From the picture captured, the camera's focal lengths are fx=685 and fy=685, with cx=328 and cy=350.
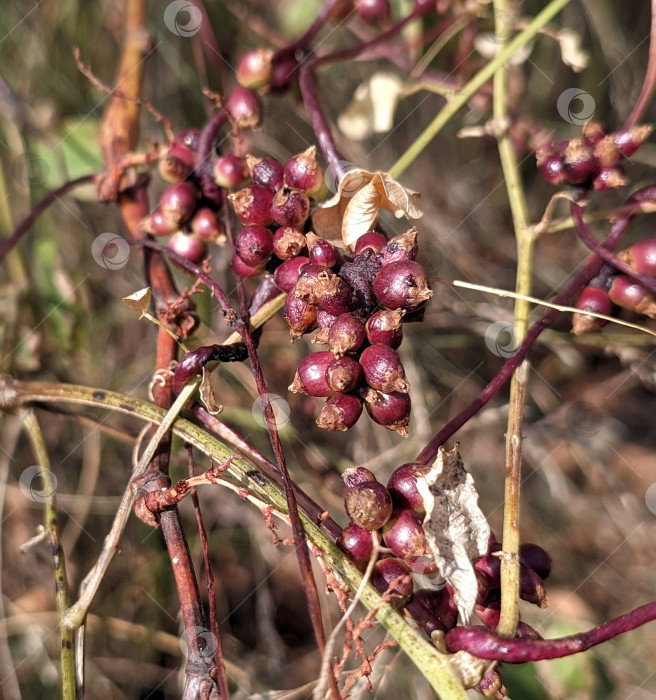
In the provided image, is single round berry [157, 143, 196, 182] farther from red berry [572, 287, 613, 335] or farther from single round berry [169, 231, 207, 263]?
red berry [572, 287, 613, 335]

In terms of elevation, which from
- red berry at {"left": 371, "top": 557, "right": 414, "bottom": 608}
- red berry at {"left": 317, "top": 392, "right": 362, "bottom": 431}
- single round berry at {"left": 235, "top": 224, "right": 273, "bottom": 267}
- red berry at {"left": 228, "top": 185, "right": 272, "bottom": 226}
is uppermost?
red berry at {"left": 228, "top": 185, "right": 272, "bottom": 226}

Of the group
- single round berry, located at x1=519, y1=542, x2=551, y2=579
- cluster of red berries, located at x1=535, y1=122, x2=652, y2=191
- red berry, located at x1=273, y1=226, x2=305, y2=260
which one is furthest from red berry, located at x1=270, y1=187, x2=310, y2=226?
single round berry, located at x1=519, y1=542, x2=551, y2=579

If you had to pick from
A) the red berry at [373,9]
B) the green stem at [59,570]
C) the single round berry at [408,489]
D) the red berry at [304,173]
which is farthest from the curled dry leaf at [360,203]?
the red berry at [373,9]

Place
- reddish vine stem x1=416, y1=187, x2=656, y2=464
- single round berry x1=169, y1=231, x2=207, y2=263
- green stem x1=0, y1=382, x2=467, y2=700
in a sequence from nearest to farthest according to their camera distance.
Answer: green stem x1=0, y1=382, x2=467, y2=700 → reddish vine stem x1=416, y1=187, x2=656, y2=464 → single round berry x1=169, y1=231, x2=207, y2=263

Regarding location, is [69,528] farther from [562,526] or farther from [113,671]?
[562,526]

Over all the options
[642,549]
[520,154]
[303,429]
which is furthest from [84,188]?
[642,549]

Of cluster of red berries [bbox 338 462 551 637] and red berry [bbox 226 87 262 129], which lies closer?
cluster of red berries [bbox 338 462 551 637]

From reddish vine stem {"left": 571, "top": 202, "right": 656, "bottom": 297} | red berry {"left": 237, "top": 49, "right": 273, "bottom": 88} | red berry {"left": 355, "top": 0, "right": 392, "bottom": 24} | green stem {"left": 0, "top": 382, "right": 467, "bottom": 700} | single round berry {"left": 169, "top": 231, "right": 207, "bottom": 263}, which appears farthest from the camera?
red berry {"left": 355, "top": 0, "right": 392, "bottom": 24}
